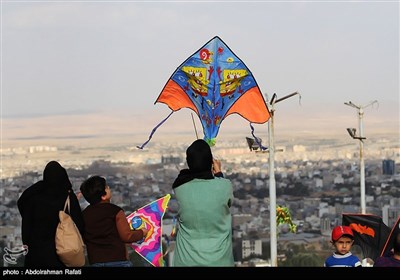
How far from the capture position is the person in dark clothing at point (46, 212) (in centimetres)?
684

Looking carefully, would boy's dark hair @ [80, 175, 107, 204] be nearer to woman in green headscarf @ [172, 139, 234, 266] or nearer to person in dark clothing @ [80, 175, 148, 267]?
person in dark clothing @ [80, 175, 148, 267]

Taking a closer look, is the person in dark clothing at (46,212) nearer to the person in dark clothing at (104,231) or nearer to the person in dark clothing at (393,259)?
the person in dark clothing at (104,231)

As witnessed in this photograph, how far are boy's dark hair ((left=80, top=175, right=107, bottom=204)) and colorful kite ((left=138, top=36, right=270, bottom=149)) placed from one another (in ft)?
10.5

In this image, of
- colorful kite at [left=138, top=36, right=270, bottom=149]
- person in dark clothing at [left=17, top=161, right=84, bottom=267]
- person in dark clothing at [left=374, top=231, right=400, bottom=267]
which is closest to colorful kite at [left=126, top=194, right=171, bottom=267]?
colorful kite at [left=138, top=36, right=270, bottom=149]

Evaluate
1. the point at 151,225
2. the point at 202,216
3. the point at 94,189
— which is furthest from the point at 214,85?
the point at 202,216

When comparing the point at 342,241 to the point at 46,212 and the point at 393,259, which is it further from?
the point at 46,212

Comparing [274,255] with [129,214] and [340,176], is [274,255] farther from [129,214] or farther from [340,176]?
[129,214]

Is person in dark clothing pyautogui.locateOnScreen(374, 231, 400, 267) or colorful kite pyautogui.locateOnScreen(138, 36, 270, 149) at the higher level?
colorful kite pyautogui.locateOnScreen(138, 36, 270, 149)

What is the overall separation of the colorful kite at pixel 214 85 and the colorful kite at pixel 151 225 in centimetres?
143

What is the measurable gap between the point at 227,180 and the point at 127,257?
106 cm

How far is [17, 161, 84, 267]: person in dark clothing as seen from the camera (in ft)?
22.4

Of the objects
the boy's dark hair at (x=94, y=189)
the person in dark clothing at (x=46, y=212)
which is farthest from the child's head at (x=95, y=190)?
the person in dark clothing at (x=46, y=212)

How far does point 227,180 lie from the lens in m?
6.55
